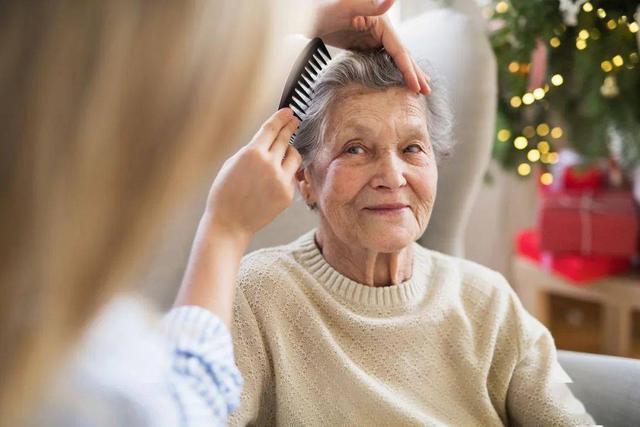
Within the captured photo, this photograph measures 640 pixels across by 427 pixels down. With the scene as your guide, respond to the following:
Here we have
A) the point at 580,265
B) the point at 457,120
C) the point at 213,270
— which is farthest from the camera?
the point at 580,265

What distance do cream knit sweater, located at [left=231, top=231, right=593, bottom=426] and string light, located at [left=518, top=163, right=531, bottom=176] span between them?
88 centimetres

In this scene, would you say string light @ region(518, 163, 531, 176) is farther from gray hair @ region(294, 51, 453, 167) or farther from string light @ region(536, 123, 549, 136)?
gray hair @ region(294, 51, 453, 167)

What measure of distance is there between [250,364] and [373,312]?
213 millimetres

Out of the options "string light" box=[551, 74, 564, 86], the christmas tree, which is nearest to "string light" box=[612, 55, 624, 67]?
the christmas tree

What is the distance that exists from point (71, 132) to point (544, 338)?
95 centimetres

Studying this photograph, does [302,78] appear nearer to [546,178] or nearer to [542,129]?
[542,129]

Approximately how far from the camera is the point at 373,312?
1.25 meters

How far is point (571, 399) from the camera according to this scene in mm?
1283

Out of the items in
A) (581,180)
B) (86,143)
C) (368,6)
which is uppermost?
(368,6)

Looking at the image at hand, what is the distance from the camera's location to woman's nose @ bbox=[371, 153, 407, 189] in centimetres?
119

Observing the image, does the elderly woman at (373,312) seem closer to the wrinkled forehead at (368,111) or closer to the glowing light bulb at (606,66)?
the wrinkled forehead at (368,111)

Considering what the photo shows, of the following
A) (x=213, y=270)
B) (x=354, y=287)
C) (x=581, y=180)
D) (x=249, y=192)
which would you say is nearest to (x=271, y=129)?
(x=249, y=192)

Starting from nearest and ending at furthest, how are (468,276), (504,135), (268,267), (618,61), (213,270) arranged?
1. (213,270)
2. (268,267)
3. (468,276)
4. (618,61)
5. (504,135)

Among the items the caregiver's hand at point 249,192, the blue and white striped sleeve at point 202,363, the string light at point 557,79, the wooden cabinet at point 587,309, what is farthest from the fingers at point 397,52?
the wooden cabinet at point 587,309
